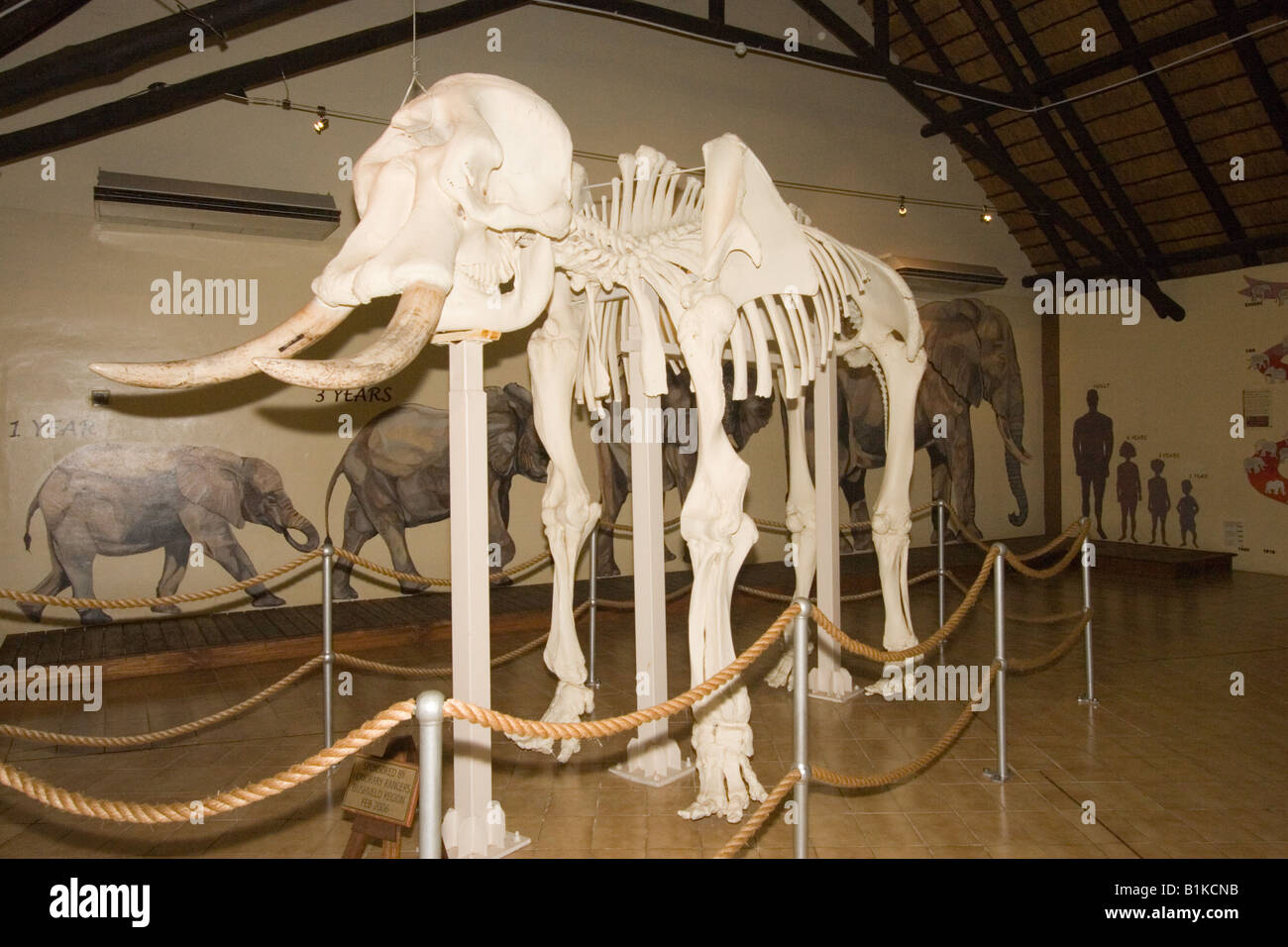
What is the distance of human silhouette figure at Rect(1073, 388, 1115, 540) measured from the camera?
1185cm

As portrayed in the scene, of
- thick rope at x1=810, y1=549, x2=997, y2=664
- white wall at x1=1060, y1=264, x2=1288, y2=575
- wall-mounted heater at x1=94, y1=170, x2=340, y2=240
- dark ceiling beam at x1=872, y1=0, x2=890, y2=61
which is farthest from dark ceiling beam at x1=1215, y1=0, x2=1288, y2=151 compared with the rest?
wall-mounted heater at x1=94, y1=170, x2=340, y2=240

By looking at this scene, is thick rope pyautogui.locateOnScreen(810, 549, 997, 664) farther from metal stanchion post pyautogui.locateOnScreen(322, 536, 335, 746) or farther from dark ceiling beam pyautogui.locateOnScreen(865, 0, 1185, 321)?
dark ceiling beam pyautogui.locateOnScreen(865, 0, 1185, 321)

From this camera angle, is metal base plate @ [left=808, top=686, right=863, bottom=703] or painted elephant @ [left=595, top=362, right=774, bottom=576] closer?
metal base plate @ [left=808, top=686, right=863, bottom=703]

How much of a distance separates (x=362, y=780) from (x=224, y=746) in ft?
7.59

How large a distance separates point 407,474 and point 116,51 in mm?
3746

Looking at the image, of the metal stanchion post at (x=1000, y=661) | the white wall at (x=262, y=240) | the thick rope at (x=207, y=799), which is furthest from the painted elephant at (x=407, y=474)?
the thick rope at (x=207, y=799)

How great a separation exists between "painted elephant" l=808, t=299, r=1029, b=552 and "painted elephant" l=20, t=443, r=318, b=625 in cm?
597

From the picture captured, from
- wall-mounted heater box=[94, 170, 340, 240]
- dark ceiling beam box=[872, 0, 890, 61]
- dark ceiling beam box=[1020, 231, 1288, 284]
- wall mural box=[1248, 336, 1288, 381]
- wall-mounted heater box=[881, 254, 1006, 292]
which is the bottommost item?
wall mural box=[1248, 336, 1288, 381]

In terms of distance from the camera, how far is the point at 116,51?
6.05 m

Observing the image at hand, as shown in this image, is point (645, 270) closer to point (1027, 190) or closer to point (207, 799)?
point (207, 799)

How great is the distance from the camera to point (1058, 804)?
159 inches

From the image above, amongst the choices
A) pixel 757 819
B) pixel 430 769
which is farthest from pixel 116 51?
pixel 757 819

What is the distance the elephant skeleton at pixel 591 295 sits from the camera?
2580mm
